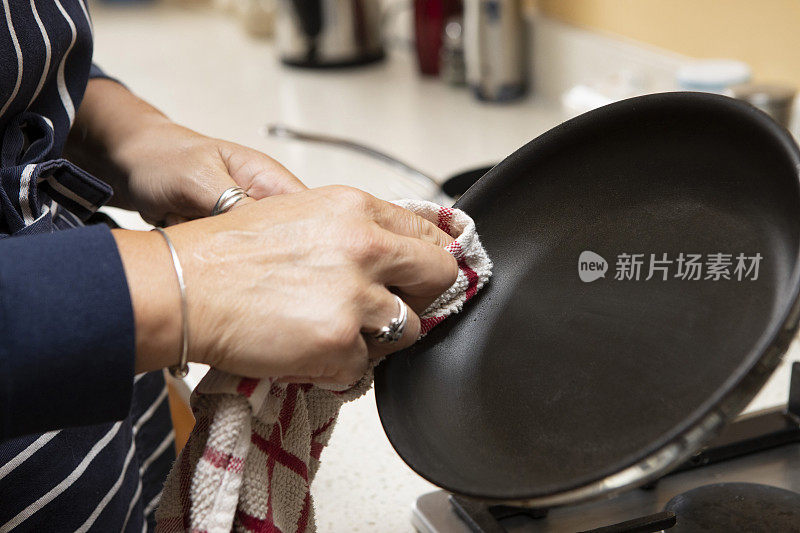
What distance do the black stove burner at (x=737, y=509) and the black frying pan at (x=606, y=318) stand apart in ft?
0.44

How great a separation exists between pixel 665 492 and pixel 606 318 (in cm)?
15

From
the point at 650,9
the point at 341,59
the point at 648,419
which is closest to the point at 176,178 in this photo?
the point at 648,419

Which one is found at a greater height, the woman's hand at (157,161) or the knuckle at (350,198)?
the knuckle at (350,198)

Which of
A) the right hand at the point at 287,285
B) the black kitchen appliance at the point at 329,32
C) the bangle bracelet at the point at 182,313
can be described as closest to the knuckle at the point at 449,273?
the right hand at the point at 287,285

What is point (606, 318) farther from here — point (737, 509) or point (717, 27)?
point (717, 27)

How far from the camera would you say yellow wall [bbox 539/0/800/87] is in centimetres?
106

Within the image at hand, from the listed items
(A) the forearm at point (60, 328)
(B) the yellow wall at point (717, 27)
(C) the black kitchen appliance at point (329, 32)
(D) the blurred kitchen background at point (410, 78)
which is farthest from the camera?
(C) the black kitchen appliance at point (329, 32)

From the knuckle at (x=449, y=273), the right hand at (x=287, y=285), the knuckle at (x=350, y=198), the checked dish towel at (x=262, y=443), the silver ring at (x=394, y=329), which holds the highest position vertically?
the knuckle at (x=350, y=198)

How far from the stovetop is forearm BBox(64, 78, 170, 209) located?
13.3 inches

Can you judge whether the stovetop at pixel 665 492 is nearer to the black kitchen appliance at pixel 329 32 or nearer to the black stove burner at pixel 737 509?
the black stove burner at pixel 737 509

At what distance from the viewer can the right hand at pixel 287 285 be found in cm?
41

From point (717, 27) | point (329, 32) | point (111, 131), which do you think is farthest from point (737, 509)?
point (329, 32)

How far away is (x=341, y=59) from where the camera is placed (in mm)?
1721

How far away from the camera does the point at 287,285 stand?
421mm
